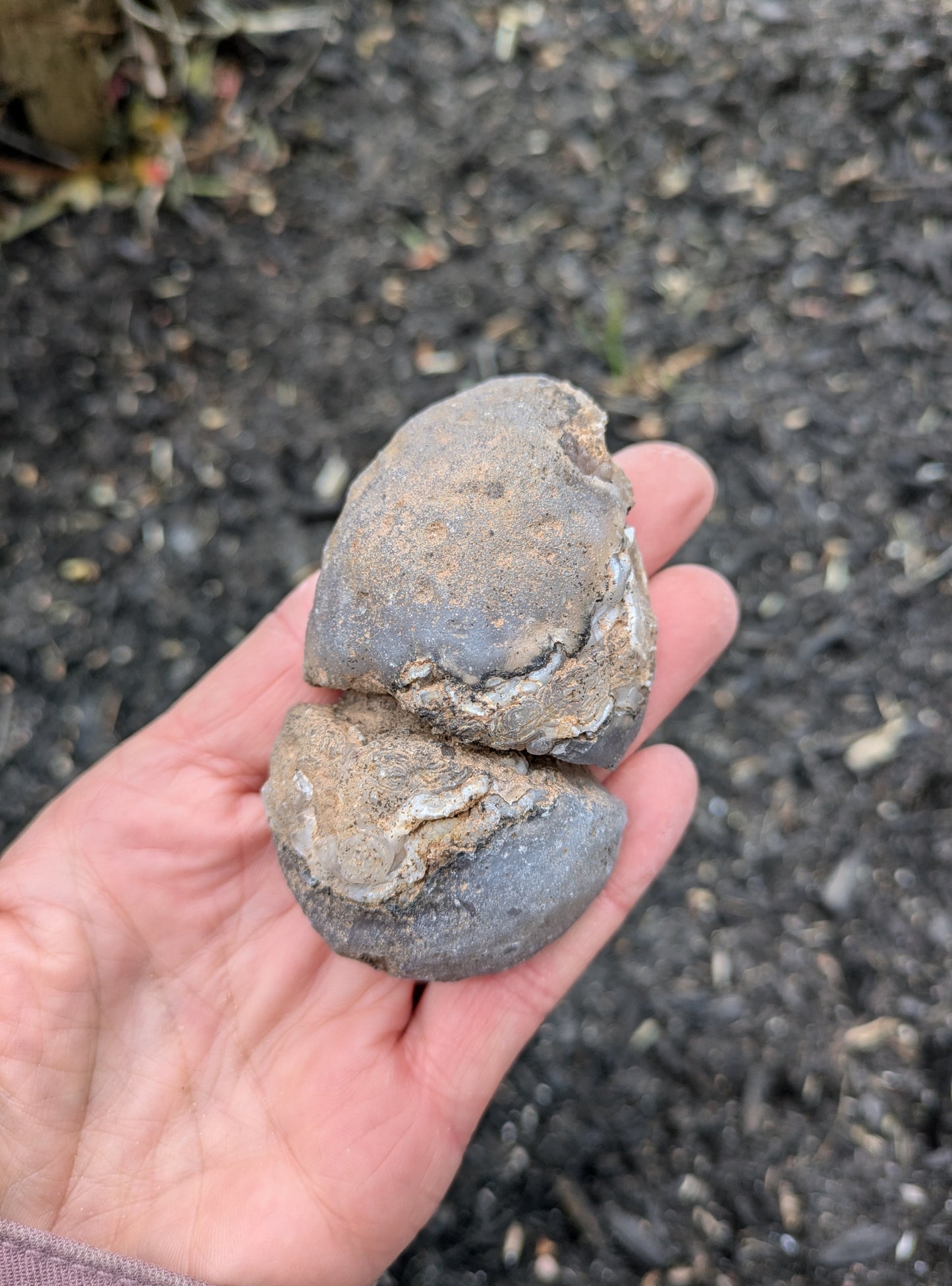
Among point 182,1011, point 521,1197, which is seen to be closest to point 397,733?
point 182,1011

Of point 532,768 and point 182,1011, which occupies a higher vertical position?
point 532,768

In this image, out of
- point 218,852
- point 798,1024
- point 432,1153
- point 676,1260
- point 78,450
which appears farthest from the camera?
point 78,450

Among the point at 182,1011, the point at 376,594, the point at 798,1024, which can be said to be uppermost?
the point at 376,594

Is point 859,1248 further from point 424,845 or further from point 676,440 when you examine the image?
point 676,440

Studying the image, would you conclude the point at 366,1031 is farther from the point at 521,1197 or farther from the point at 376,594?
the point at 376,594

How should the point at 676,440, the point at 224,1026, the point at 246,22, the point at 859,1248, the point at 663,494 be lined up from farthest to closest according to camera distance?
1. the point at 246,22
2. the point at 676,440
3. the point at 663,494
4. the point at 859,1248
5. the point at 224,1026

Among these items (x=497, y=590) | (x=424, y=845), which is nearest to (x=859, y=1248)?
(x=424, y=845)

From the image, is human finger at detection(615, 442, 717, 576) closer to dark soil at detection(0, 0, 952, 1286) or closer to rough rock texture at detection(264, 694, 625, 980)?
dark soil at detection(0, 0, 952, 1286)
